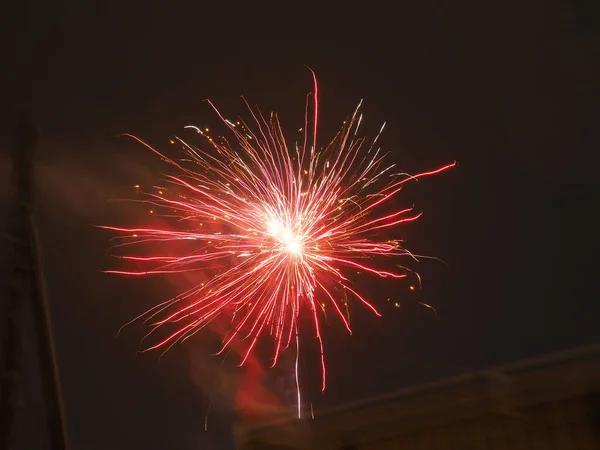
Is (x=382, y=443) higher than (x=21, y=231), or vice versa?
(x=21, y=231)

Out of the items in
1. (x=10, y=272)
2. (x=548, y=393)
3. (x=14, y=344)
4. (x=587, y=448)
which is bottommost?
(x=587, y=448)

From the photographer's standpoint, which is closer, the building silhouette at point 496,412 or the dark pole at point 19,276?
the building silhouette at point 496,412

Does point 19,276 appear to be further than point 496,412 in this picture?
Yes

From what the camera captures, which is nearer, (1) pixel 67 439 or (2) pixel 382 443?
(1) pixel 67 439

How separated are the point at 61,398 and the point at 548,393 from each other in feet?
16.2

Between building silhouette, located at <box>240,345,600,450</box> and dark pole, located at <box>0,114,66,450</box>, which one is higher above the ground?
dark pole, located at <box>0,114,66,450</box>

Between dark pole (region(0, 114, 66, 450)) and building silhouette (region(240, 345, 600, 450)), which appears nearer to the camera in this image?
building silhouette (region(240, 345, 600, 450))

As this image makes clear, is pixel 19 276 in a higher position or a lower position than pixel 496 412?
higher

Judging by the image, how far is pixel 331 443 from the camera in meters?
10.2

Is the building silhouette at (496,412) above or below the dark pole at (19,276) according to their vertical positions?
below

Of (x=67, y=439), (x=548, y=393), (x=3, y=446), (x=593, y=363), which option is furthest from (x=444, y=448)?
(x=3, y=446)

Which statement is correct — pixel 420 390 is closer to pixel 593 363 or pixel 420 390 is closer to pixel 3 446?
pixel 593 363

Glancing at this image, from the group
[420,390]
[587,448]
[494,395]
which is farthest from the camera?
[420,390]

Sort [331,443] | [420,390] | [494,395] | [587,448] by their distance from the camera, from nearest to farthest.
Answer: [587,448] < [494,395] < [420,390] < [331,443]
